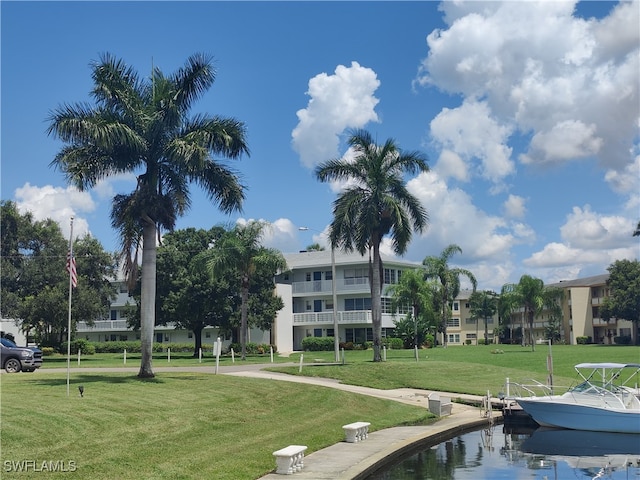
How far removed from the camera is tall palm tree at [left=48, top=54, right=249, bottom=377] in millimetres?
24344

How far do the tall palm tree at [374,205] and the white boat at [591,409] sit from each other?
1395cm

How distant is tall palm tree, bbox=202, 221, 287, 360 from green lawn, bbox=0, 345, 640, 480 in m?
19.6

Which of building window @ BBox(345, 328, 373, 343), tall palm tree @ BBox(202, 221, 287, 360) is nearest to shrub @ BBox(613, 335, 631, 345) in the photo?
building window @ BBox(345, 328, 373, 343)

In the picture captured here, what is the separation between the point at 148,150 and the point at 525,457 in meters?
15.7

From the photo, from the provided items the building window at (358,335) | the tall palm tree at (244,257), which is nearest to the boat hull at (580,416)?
the tall palm tree at (244,257)

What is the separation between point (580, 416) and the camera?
23875 mm

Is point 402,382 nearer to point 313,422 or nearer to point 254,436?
point 313,422

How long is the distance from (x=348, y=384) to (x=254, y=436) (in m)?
15.5

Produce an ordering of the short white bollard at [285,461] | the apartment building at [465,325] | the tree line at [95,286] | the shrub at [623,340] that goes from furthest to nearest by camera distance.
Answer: the apartment building at [465,325]
the shrub at [623,340]
the tree line at [95,286]
the short white bollard at [285,461]

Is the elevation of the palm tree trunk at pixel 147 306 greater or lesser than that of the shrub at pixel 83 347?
greater

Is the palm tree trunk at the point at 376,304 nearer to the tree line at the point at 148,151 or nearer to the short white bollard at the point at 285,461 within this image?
the tree line at the point at 148,151

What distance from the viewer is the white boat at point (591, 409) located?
23.2 meters

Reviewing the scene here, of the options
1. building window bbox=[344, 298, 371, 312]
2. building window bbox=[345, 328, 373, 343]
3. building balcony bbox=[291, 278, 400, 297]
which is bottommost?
building window bbox=[345, 328, 373, 343]

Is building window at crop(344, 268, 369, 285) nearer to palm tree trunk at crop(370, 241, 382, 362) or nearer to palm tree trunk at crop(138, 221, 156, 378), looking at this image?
palm tree trunk at crop(370, 241, 382, 362)
